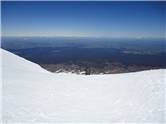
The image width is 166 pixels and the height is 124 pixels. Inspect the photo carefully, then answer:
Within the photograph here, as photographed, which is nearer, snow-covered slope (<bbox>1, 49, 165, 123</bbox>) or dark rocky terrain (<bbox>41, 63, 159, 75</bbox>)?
snow-covered slope (<bbox>1, 49, 165, 123</bbox>)

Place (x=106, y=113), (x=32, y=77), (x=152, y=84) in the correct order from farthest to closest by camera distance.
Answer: (x=32, y=77) → (x=152, y=84) → (x=106, y=113)

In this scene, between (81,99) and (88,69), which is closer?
Result: (81,99)

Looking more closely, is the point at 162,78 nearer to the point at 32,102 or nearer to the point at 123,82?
the point at 123,82

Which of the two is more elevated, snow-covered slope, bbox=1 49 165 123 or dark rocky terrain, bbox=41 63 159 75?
snow-covered slope, bbox=1 49 165 123

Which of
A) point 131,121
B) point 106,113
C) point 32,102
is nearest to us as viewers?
point 131,121

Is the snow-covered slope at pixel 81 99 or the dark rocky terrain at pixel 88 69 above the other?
the snow-covered slope at pixel 81 99

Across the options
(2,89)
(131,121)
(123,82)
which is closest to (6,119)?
(2,89)

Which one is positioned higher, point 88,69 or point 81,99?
point 81,99

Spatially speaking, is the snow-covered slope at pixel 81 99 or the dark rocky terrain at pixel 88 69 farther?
the dark rocky terrain at pixel 88 69
